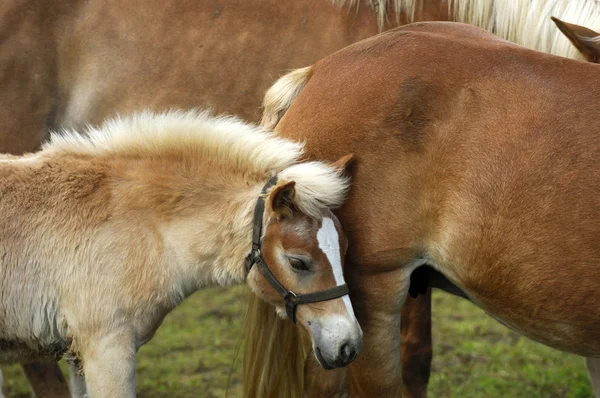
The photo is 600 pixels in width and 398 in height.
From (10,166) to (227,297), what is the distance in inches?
167

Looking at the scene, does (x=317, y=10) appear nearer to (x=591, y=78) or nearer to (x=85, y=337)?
(x=591, y=78)

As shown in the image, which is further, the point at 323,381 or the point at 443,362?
the point at 443,362

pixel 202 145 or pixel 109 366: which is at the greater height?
pixel 202 145

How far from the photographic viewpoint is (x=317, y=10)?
14.9 ft

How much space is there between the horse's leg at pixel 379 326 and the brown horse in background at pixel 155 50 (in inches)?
63.4

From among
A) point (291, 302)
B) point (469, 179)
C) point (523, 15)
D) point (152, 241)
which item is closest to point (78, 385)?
point (152, 241)

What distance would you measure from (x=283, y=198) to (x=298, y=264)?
23 centimetres

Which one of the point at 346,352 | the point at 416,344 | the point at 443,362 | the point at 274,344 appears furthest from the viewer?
the point at 443,362

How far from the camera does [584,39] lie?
3488 millimetres

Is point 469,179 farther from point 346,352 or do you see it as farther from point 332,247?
point 346,352

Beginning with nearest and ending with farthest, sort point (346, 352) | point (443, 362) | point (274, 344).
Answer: point (346, 352), point (274, 344), point (443, 362)

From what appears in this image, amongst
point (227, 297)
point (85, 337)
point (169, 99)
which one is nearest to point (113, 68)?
point (169, 99)

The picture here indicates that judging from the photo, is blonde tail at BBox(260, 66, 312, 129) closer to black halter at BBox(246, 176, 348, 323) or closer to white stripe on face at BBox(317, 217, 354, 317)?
black halter at BBox(246, 176, 348, 323)

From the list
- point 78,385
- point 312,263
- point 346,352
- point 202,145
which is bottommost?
point 78,385
